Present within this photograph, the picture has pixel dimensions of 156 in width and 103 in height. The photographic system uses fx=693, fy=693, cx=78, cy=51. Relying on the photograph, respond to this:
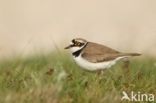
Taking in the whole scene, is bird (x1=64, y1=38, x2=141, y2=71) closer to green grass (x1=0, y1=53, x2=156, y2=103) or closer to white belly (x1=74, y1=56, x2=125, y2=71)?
white belly (x1=74, y1=56, x2=125, y2=71)

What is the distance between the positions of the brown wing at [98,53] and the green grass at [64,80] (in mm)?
172

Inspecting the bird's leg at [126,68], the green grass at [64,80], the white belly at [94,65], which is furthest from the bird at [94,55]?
the bird's leg at [126,68]

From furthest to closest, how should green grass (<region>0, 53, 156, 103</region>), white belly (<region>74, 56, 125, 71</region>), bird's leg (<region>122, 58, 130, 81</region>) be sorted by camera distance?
bird's leg (<region>122, 58, 130, 81</region>) → white belly (<region>74, 56, 125, 71</region>) → green grass (<region>0, 53, 156, 103</region>)

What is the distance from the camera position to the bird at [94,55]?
8211 millimetres

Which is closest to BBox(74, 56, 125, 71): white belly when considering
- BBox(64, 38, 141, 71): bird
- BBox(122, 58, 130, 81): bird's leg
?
BBox(64, 38, 141, 71): bird

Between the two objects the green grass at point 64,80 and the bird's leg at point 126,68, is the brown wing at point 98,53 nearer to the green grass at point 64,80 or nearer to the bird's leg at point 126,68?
the green grass at point 64,80

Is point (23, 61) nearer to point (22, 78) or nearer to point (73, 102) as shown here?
point (22, 78)

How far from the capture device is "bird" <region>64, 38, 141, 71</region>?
26.9 feet

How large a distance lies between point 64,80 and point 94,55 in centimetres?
71

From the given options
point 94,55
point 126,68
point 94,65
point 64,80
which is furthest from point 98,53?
point 64,80

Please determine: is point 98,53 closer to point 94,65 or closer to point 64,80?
point 94,65

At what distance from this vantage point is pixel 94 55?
327 inches

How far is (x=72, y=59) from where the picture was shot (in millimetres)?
8688

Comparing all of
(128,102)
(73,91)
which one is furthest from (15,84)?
(128,102)
